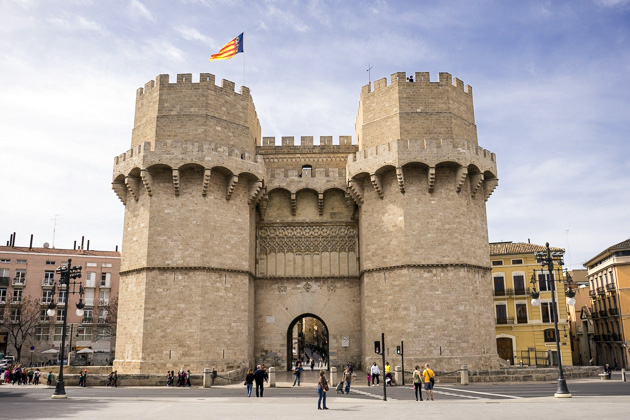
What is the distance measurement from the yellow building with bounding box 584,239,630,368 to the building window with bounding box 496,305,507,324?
8.77 m

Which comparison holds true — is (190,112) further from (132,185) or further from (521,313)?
(521,313)

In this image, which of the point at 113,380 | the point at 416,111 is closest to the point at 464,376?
the point at 416,111

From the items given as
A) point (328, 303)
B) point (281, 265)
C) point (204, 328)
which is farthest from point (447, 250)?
point (204, 328)

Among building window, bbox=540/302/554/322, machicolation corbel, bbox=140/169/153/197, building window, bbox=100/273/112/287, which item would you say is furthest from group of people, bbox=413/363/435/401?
building window, bbox=100/273/112/287

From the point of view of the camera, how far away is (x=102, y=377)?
25.2m

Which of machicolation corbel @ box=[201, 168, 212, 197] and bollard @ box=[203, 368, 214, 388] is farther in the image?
machicolation corbel @ box=[201, 168, 212, 197]

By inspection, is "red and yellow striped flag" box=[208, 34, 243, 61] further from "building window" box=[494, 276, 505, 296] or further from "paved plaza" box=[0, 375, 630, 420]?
"building window" box=[494, 276, 505, 296]

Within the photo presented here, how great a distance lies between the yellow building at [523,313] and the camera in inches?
1614

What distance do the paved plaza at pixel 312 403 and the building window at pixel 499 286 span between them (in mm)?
19273

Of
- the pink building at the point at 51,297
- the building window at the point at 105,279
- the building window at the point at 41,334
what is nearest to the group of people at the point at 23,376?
the pink building at the point at 51,297

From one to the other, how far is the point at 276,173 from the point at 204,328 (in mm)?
9957

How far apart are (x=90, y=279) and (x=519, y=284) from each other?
42110 millimetres

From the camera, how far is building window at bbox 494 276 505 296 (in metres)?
42.8

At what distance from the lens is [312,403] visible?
1712cm
